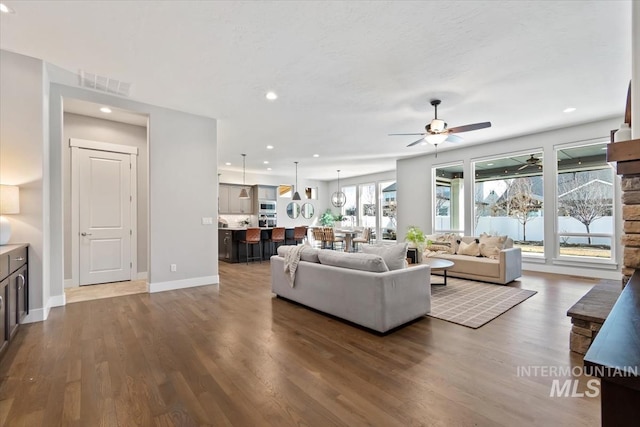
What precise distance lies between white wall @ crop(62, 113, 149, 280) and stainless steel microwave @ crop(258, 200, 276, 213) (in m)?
5.62

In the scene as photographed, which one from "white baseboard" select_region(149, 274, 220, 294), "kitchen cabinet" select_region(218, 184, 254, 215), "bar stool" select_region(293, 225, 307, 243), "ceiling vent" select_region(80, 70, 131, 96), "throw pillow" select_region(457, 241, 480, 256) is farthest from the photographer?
"kitchen cabinet" select_region(218, 184, 254, 215)

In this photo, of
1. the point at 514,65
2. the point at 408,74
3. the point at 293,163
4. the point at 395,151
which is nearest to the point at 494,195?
the point at 395,151

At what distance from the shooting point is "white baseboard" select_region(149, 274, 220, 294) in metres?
4.64

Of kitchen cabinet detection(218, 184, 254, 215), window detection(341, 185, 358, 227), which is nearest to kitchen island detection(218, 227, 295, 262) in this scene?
kitchen cabinet detection(218, 184, 254, 215)

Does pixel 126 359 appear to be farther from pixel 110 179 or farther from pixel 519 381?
pixel 110 179

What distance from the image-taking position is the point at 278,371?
7.36 feet

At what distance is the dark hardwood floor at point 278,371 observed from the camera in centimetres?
175

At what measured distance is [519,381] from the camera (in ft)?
6.84

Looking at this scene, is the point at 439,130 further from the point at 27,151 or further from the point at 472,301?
the point at 27,151

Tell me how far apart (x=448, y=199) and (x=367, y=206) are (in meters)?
4.32

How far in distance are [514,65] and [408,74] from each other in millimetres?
1202

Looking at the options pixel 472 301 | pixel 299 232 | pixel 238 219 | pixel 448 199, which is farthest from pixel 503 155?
pixel 238 219

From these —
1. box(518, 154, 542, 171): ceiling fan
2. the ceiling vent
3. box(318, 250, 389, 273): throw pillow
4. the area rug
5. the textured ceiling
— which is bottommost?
the area rug

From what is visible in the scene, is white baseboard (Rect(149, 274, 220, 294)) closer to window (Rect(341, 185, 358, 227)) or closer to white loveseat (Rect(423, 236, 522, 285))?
white loveseat (Rect(423, 236, 522, 285))
